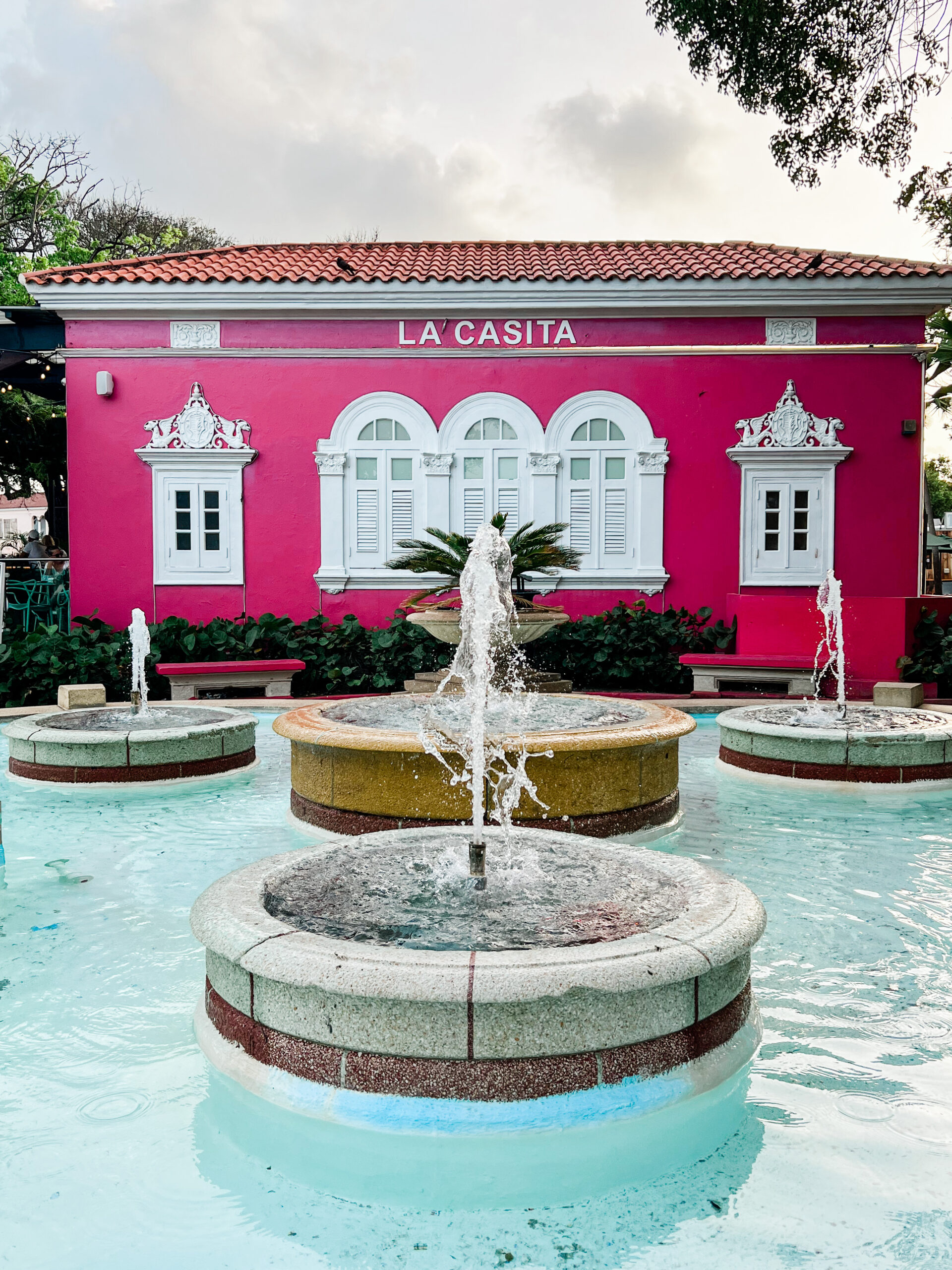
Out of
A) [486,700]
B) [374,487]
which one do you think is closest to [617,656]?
[374,487]

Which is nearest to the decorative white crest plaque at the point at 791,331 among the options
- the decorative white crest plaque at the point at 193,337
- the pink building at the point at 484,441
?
the pink building at the point at 484,441

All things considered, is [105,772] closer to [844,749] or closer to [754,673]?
[844,749]

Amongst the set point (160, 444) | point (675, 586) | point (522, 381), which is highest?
point (522, 381)

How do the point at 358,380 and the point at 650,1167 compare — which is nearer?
the point at 650,1167

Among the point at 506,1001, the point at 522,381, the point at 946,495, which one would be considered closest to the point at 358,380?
the point at 522,381

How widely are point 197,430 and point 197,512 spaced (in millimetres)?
1031

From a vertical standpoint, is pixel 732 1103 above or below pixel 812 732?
below

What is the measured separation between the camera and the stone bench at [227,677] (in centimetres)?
967

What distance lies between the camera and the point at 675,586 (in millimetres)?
12664

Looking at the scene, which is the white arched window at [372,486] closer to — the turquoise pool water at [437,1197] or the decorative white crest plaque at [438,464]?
the decorative white crest plaque at [438,464]

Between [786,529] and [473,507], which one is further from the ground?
[473,507]

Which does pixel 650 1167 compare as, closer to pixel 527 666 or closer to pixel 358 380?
pixel 527 666

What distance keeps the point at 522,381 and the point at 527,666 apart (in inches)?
172

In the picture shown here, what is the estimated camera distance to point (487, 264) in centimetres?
1344
